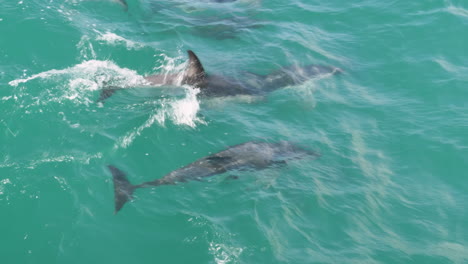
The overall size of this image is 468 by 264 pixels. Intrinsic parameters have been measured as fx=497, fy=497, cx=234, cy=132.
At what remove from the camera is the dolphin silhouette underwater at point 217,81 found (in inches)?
556

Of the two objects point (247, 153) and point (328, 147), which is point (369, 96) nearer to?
point (328, 147)

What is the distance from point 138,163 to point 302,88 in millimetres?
6091

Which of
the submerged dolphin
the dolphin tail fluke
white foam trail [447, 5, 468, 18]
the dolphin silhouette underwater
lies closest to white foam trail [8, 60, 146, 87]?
the dolphin silhouette underwater

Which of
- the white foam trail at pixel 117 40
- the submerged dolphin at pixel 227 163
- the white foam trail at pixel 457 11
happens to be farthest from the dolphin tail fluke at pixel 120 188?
the white foam trail at pixel 457 11

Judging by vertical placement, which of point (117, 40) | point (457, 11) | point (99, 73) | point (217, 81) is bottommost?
point (99, 73)

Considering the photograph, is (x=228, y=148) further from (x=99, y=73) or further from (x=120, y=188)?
(x=99, y=73)

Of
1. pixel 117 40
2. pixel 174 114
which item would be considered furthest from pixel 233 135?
pixel 117 40

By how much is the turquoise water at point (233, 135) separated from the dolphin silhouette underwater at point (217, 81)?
303 millimetres

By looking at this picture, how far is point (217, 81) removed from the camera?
1473 centimetres

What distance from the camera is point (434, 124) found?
45.7 ft

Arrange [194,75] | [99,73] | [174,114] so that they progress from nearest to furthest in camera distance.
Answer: [174,114]
[99,73]
[194,75]

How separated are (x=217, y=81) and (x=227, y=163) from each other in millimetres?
3935

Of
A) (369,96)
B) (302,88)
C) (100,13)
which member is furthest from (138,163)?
(100,13)

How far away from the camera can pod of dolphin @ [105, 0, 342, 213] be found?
35.4 ft
